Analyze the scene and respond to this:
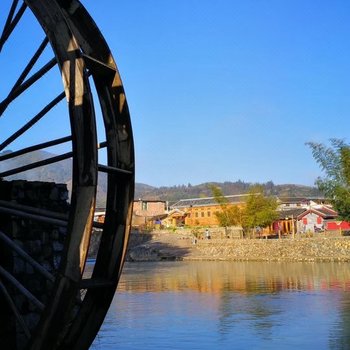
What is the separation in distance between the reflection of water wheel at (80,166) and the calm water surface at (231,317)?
13.6ft

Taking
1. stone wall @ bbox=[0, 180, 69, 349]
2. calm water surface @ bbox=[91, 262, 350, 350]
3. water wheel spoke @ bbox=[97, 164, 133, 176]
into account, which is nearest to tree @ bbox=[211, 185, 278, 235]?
calm water surface @ bbox=[91, 262, 350, 350]

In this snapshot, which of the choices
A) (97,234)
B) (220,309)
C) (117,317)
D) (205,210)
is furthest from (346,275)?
(205,210)

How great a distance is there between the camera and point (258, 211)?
6297 centimetres

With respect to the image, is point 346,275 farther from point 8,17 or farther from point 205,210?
point 205,210

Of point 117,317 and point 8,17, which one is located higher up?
point 8,17

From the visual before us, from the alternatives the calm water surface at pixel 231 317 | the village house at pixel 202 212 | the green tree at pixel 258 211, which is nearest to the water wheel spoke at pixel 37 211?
the calm water surface at pixel 231 317

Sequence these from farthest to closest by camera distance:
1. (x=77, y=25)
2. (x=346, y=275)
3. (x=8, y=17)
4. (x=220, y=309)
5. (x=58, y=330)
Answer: (x=346, y=275), (x=220, y=309), (x=8, y=17), (x=77, y=25), (x=58, y=330)

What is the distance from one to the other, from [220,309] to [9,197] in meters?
9.83

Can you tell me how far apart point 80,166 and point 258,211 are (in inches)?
2283

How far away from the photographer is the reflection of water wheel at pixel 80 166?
5793mm

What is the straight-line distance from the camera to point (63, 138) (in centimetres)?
741

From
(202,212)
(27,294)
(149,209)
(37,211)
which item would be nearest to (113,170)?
(37,211)

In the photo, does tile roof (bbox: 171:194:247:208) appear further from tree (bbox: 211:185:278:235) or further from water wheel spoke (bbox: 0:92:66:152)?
water wheel spoke (bbox: 0:92:66:152)

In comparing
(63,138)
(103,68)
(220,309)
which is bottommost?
(220,309)
